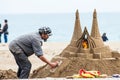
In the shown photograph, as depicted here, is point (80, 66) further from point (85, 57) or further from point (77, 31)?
point (77, 31)

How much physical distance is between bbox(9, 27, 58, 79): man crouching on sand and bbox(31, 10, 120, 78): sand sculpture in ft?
8.50

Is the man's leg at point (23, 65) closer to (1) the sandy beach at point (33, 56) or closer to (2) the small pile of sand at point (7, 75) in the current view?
(2) the small pile of sand at point (7, 75)

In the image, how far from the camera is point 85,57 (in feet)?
51.2

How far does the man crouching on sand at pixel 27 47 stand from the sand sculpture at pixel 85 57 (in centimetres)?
259

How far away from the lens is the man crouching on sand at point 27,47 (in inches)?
486

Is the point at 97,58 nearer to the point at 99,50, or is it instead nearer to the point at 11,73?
the point at 99,50

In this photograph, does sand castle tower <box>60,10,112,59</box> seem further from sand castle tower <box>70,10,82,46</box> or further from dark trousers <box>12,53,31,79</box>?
dark trousers <box>12,53,31,79</box>

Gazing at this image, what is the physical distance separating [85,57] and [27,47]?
3251mm

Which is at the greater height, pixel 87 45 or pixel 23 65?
pixel 87 45

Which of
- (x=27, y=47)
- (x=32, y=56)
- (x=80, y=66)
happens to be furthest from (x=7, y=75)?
(x=32, y=56)

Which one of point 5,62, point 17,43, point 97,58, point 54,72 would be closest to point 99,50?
point 97,58

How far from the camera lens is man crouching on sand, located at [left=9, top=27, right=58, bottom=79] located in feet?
40.5

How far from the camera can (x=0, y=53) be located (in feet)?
84.7

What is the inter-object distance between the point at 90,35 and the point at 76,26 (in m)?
0.45
